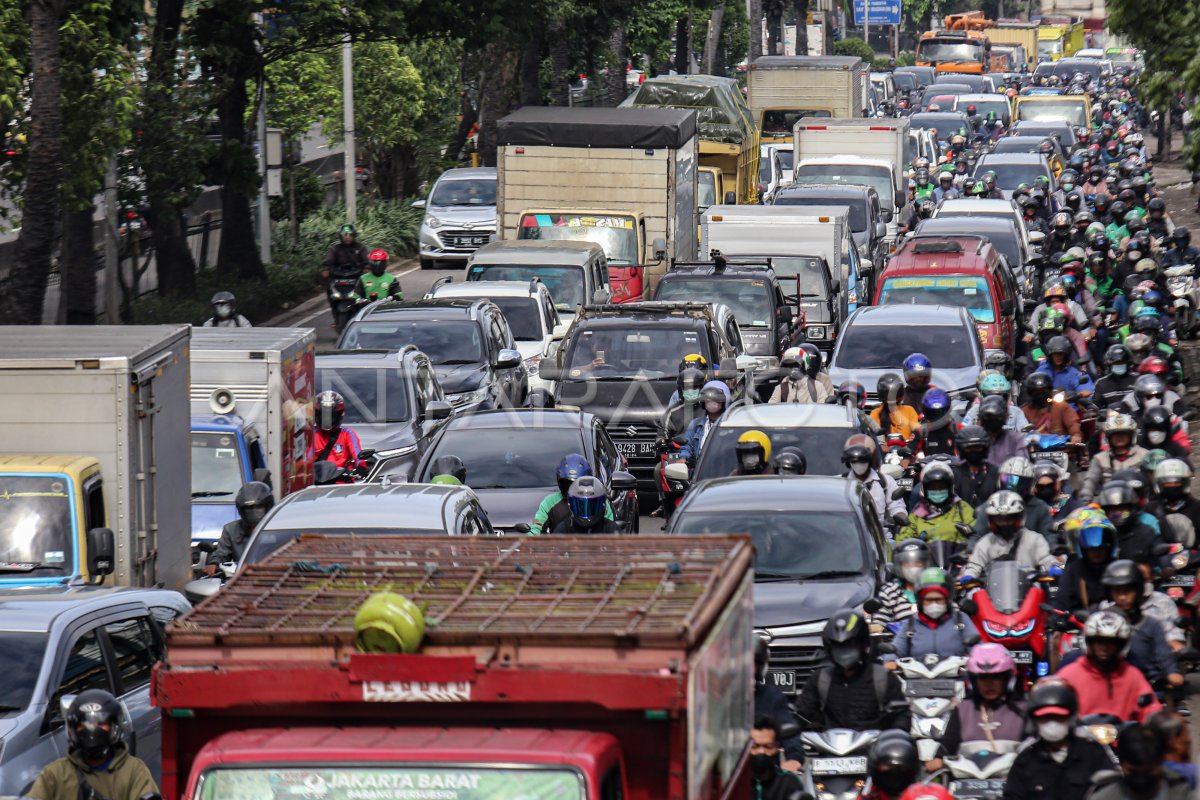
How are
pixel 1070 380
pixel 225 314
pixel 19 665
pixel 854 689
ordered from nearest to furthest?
1. pixel 19 665
2. pixel 854 689
3. pixel 1070 380
4. pixel 225 314

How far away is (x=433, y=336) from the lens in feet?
75.8

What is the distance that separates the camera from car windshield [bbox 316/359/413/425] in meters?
20.0

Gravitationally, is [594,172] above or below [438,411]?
above

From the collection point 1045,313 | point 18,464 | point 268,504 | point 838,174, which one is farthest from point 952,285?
point 838,174

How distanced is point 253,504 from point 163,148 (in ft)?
53.8

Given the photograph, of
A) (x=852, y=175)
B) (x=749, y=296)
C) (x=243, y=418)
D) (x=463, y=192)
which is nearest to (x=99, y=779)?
(x=243, y=418)

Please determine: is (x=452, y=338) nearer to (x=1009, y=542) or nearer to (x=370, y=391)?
(x=370, y=391)

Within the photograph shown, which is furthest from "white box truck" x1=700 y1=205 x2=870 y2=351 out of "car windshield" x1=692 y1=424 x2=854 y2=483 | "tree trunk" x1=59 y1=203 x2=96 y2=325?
"car windshield" x1=692 y1=424 x2=854 y2=483

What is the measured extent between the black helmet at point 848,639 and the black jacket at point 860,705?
0.07 m

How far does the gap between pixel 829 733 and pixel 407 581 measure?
287 centimetres

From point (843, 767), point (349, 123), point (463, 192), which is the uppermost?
point (349, 123)

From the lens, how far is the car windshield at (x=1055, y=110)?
197ft

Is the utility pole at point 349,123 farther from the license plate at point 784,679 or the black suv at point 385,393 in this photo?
the license plate at point 784,679

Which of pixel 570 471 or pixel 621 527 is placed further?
pixel 621 527
